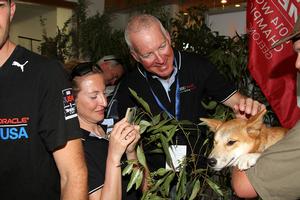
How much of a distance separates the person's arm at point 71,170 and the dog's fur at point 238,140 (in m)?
0.91

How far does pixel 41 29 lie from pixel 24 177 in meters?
9.06

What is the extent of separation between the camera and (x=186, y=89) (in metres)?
2.73

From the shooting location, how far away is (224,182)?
2412 millimetres

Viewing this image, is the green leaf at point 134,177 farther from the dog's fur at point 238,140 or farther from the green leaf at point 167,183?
the dog's fur at point 238,140

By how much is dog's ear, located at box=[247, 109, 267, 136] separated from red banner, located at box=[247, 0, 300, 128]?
1.45 metres

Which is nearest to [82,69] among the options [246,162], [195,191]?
[195,191]

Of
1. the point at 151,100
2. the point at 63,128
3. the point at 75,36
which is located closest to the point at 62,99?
the point at 63,128

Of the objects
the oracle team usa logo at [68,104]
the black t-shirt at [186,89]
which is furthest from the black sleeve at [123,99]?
the oracle team usa logo at [68,104]

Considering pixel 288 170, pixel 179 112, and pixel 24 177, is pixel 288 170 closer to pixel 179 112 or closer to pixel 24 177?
pixel 24 177

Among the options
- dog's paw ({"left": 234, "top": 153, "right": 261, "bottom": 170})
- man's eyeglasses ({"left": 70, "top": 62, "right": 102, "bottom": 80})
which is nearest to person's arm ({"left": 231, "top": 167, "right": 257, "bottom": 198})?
dog's paw ({"left": 234, "top": 153, "right": 261, "bottom": 170})

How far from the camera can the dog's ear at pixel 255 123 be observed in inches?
84.9

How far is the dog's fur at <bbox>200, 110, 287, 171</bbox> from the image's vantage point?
224 cm

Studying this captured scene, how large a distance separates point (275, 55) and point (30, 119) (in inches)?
106

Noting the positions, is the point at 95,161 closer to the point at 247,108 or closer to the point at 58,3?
the point at 247,108
